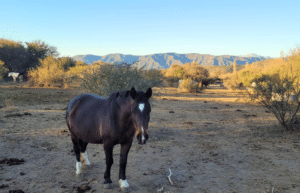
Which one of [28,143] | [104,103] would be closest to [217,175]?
[104,103]

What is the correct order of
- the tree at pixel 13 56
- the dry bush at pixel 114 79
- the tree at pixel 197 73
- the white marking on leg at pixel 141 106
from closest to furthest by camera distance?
the white marking on leg at pixel 141 106
the dry bush at pixel 114 79
the tree at pixel 197 73
the tree at pixel 13 56

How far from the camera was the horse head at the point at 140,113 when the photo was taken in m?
3.04

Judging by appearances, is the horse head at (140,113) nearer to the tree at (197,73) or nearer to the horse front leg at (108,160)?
the horse front leg at (108,160)

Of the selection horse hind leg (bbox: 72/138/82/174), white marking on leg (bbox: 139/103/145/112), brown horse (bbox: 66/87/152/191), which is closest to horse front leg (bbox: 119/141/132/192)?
brown horse (bbox: 66/87/152/191)

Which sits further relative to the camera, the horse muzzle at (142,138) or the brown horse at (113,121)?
the brown horse at (113,121)

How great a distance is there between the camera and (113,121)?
12.0 ft

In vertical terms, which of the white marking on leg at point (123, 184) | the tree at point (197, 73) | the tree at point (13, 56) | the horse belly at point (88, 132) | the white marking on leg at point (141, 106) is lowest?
the white marking on leg at point (123, 184)

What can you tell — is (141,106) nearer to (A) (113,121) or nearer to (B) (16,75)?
(A) (113,121)

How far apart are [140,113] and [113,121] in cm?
79

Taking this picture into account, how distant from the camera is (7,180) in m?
4.19

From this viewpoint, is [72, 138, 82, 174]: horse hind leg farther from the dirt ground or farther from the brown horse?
the dirt ground

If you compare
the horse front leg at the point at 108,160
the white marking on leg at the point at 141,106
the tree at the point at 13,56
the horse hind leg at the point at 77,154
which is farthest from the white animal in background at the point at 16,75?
the white marking on leg at the point at 141,106

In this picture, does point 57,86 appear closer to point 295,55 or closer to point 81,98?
point 81,98

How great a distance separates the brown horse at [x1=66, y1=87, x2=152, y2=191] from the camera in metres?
3.20
